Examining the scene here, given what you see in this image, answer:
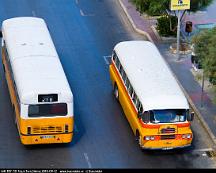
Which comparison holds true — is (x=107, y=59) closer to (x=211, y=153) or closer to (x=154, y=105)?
(x=154, y=105)

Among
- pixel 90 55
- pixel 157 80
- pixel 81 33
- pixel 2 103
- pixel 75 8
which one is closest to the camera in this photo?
pixel 157 80

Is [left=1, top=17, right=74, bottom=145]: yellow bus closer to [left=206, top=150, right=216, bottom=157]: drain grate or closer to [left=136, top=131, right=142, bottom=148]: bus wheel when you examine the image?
[left=136, top=131, right=142, bottom=148]: bus wheel

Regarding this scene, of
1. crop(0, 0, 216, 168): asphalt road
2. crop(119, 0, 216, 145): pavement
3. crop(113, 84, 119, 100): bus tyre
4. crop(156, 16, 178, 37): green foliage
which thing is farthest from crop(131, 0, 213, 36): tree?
crop(113, 84, 119, 100): bus tyre

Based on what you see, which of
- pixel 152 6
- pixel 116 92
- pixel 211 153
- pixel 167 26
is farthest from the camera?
pixel 167 26

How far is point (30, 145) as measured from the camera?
29.9m

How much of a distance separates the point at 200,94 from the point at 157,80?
5012 mm

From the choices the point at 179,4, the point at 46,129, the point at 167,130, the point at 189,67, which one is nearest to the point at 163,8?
the point at 179,4

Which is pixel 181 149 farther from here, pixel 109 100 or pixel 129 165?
pixel 109 100

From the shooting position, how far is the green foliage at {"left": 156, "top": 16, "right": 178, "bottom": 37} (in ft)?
134

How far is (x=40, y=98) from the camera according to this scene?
28.4 meters

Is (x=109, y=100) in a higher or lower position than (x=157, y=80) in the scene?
lower

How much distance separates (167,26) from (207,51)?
11.1m

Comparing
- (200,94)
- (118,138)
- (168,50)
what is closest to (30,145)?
(118,138)

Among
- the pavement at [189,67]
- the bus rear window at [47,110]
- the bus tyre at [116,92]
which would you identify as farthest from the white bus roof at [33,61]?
the pavement at [189,67]
